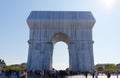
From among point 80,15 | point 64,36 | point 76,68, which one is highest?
point 80,15

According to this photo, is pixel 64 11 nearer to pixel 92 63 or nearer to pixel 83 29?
pixel 83 29

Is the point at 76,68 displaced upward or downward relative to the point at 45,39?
downward

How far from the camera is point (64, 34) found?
3756cm

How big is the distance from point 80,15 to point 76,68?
7.86 metres

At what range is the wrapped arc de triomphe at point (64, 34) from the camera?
119 feet

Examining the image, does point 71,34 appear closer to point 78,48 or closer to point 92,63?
point 78,48

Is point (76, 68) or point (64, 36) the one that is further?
point (64, 36)

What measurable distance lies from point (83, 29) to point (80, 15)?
2137 millimetres

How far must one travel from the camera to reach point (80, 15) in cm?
3781

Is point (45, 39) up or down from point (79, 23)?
down

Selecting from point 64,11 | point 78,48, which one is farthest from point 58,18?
point 78,48

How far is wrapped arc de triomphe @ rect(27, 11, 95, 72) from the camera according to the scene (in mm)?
36344

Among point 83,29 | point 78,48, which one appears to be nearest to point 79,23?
point 83,29

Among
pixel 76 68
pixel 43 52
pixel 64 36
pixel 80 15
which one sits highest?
pixel 80 15
